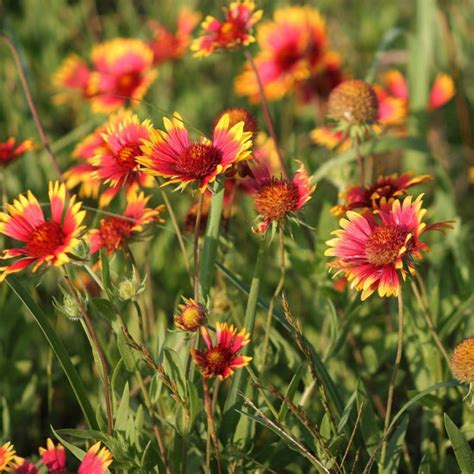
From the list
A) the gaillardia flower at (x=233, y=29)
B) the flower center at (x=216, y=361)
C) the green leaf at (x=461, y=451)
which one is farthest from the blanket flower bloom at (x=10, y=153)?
the green leaf at (x=461, y=451)

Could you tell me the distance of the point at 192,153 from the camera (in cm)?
121

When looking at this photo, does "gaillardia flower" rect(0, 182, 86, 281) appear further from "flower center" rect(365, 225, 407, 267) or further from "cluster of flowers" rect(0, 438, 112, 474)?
"flower center" rect(365, 225, 407, 267)

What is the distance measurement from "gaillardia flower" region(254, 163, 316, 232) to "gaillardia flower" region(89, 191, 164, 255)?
201 mm

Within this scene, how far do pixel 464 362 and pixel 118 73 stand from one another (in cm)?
174

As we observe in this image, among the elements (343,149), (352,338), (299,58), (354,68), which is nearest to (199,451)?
(352,338)

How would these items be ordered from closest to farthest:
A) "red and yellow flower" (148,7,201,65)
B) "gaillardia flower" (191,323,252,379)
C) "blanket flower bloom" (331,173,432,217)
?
"gaillardia flower" (191,323,252,379) < "blanket flower bloom" (331,173,432,217) < "red and yellow flower" (148,7,201,65)

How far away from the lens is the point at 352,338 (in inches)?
64.3

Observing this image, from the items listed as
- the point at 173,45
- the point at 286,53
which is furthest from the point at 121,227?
the point at 173,45

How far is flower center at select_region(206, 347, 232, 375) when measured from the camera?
1113mm

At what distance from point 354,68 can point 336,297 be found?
1.88 metres

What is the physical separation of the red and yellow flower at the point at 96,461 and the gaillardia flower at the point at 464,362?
0.55 m

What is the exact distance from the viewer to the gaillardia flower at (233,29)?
1.62 m

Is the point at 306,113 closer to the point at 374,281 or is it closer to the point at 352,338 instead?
the point at 352,338

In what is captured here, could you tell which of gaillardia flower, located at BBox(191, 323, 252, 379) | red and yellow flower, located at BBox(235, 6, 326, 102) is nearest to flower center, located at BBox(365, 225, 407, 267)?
gaillardia flower, located at BBox(191, 323, 252, 379)
